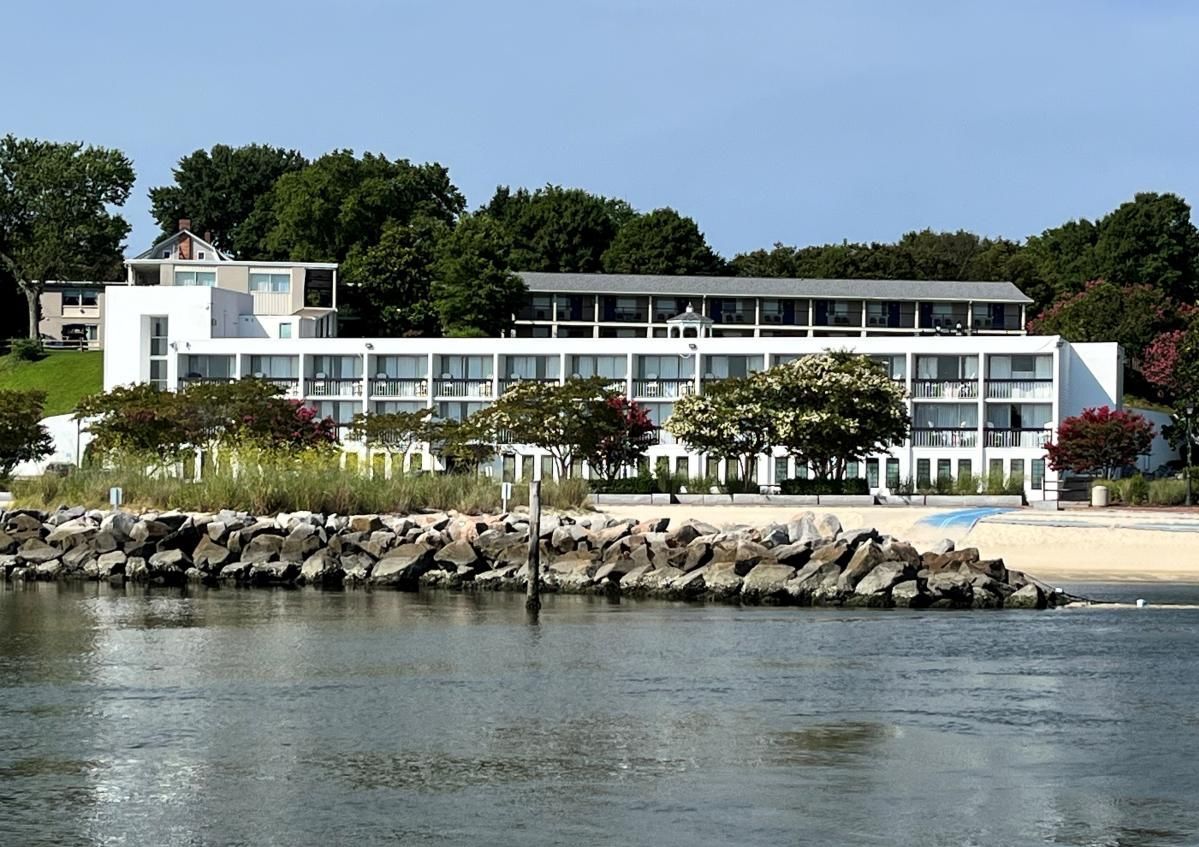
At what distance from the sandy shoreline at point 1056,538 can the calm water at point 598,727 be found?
10.9 m

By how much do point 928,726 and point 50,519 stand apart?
119 feet

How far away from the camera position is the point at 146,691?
35531 millimetres

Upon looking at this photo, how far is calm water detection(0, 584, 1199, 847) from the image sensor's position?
2564 cm

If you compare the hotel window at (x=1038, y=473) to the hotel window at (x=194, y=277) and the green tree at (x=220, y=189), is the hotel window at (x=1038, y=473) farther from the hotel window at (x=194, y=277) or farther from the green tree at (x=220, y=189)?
the green tree at (x=220, y=189)

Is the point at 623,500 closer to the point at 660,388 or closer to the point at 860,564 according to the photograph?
the point at 660,388

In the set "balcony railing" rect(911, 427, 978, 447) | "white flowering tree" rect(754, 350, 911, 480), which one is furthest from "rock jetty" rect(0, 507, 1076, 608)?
"balcony railing" rect(911, 427, 978, 447)

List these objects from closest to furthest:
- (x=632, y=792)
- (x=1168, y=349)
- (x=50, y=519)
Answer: (x=632, y=792)
(x=50, y=519)
(x=1168, y=349)

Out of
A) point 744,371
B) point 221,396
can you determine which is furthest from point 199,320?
point 744,371

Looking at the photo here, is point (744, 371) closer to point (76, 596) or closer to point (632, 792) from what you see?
point (76, 596)

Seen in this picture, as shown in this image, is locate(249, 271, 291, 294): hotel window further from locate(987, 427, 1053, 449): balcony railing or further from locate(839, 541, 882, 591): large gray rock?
locate(839, 541, 882, 591): large gray rock

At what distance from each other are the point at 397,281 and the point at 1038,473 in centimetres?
A: 4545

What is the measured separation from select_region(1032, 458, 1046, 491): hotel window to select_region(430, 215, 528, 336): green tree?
122ft

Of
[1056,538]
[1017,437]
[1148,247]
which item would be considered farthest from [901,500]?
[1148,247]

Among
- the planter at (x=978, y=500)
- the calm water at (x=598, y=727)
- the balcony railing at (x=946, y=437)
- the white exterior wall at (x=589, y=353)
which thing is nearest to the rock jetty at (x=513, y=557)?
the calm water at (x=598, y=727)
